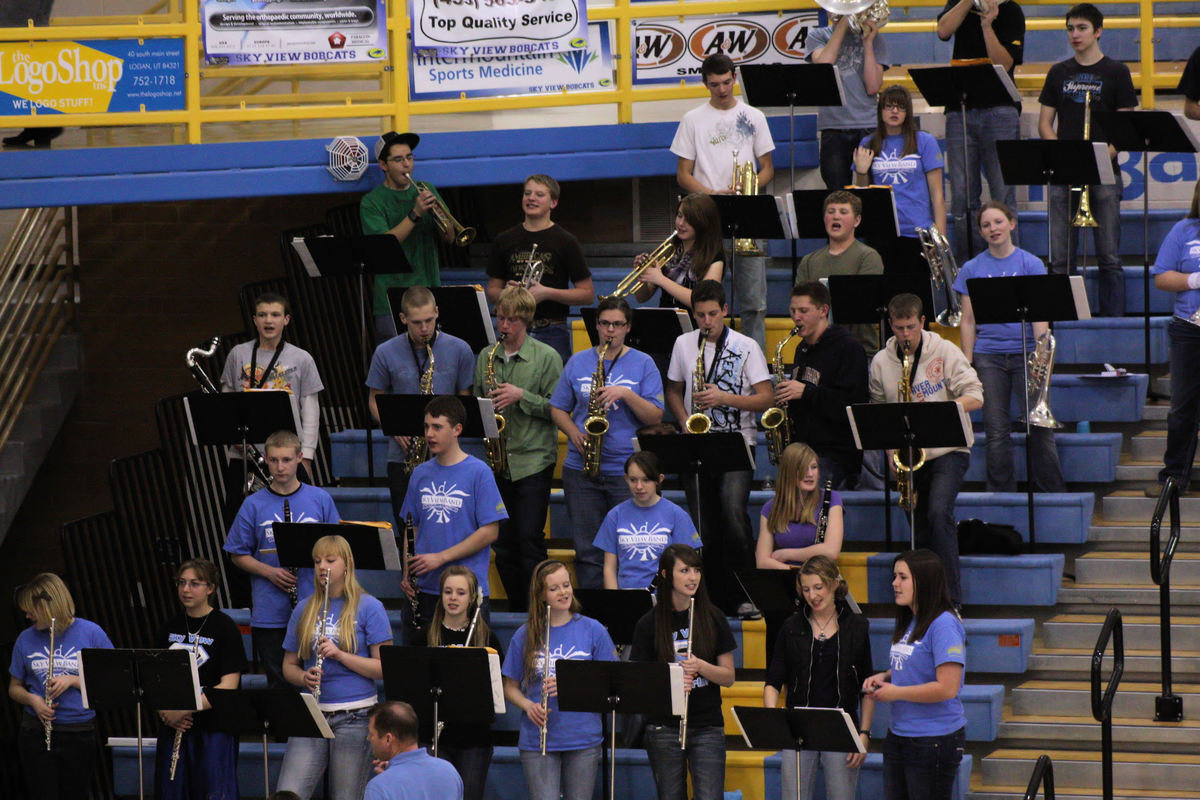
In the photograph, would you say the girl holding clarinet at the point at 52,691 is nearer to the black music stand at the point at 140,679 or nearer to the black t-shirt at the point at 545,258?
the black music stand at the point at 140,679

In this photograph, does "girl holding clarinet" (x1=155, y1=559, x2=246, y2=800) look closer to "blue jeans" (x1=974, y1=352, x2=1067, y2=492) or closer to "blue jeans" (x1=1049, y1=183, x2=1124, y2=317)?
"blue jeans" (x1=974, y1=352, x2=1067, y2=492)

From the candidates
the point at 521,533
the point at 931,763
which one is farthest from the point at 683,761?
the point at 521,533

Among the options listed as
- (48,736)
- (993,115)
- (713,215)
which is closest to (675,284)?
(713,215)

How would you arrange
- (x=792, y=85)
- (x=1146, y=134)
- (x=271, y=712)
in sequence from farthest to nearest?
(x=792, y=85), (x=1146, y=134), (x=271, y=712)

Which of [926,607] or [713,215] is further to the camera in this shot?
[713,215]

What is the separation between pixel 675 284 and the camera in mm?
11016

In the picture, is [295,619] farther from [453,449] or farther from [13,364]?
[13,364]

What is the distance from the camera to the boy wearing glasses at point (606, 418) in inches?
397

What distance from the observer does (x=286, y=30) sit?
40.2 ft

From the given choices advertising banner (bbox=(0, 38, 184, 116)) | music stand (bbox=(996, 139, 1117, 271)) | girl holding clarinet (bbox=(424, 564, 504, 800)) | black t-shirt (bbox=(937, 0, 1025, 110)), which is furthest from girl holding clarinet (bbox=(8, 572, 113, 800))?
black t-shirt (bbox=(937, 0, 1025, 110))

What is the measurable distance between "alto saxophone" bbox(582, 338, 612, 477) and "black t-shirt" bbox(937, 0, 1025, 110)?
4.20m

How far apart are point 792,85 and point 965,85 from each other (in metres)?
1.12

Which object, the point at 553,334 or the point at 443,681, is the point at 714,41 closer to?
the point at 553,334

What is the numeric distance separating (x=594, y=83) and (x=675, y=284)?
2674 mm
